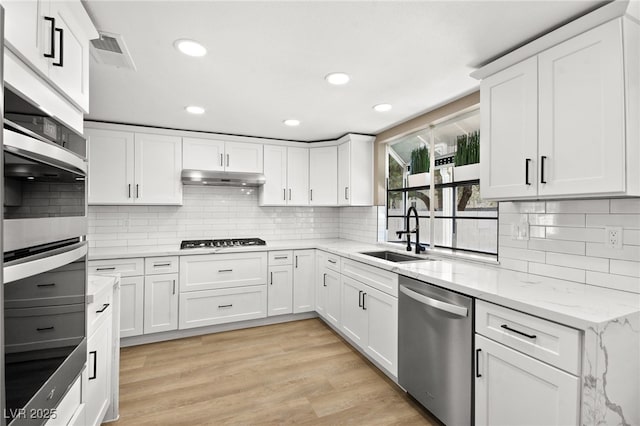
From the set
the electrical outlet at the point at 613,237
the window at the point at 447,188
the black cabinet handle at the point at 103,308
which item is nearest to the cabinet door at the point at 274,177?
the window at the point at 447,188

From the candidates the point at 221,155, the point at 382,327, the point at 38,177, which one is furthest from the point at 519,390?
the point at 221,155

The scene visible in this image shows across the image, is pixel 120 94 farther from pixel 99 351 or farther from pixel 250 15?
pixel 99 351

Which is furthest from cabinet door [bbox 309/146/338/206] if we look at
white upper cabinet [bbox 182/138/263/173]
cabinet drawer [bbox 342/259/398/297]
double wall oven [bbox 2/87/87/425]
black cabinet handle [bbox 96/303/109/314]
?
double wall oven [bbox 2/87/87/425]

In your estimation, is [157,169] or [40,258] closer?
[40,258]

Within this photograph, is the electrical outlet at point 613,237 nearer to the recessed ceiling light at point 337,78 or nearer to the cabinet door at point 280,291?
the recessed ceiling light at point 337,78

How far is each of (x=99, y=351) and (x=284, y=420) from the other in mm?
1196

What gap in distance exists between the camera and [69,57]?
1.31 metres

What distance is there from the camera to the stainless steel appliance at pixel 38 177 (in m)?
0.77

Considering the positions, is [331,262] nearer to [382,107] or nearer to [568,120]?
[382,107]

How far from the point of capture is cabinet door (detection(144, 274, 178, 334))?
324cm

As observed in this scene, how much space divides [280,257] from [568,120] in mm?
2962

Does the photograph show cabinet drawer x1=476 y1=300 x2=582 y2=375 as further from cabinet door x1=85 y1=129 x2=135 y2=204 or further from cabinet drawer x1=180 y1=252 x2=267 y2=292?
cabinet door x1=85 y1=129 x2=135 y2=204

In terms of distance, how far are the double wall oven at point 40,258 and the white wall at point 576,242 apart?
2.52 m

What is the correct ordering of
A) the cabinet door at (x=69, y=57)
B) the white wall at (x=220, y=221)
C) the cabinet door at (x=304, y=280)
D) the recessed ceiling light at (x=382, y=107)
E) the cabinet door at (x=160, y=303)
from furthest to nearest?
the cabinet door at (x=304, y=280) → the white wall at (x=220, y=221) → the cabinet door at (x=160, y=303) → the recessed ceiling light at (x=382, y=107) → the cabinet door at (x=69, y=57)
